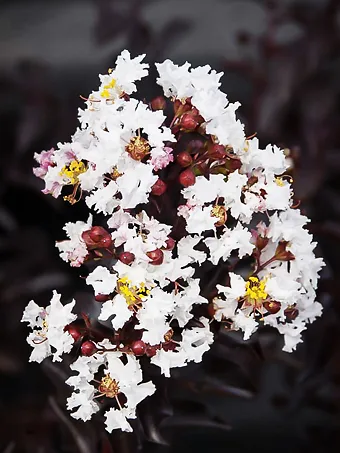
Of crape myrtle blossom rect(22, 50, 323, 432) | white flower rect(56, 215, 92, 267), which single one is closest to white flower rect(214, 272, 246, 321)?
crape myrtle blossom rect(22, 50, 323, 432)

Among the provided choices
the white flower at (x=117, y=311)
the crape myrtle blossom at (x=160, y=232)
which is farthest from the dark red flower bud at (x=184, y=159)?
the white flower at (x=117, y=311)

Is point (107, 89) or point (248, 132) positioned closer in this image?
point (107, 89)

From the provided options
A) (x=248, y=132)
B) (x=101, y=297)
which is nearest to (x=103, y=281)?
(x=101, y=297)

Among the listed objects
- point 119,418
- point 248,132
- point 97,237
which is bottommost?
point 119,418

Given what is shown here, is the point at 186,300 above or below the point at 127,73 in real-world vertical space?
below

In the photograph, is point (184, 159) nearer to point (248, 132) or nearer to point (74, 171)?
point (74, 171)

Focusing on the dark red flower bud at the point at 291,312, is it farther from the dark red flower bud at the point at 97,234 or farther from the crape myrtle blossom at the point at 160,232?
the dark red flower bud at the point at 97,234
